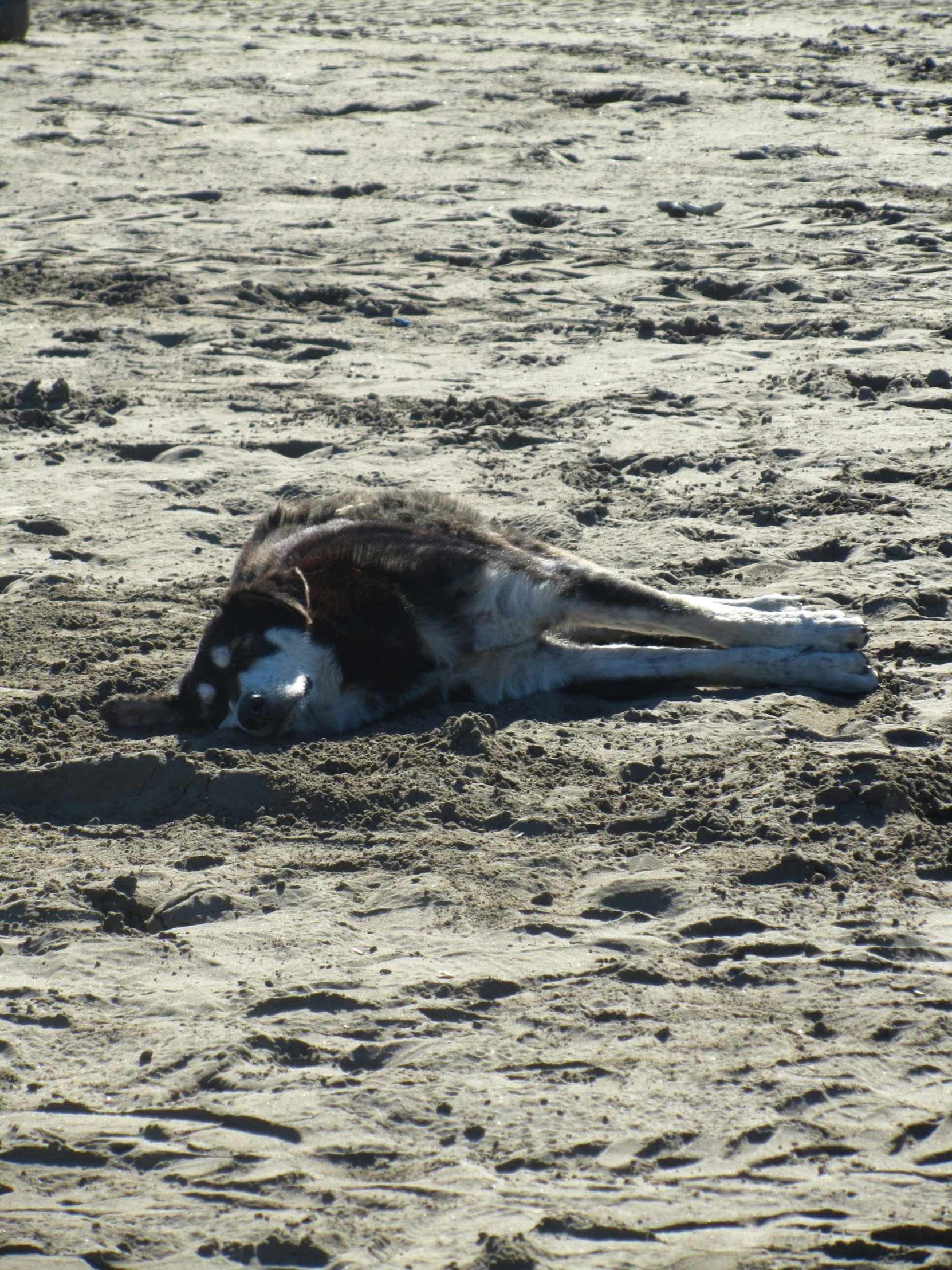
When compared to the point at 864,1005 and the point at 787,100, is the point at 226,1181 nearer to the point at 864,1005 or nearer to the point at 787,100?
the point at 864,1005

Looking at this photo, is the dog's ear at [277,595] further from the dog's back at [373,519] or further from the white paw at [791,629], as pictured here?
the white paw at [791,629]

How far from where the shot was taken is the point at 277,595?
465 centimetres

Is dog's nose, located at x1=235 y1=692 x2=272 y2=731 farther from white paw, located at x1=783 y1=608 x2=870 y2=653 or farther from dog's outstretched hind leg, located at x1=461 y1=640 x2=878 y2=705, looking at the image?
white paw, located at x1=783 y1=608 x2=870 y2=653

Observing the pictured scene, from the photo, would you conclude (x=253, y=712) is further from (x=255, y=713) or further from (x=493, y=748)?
(x=493, y=748)

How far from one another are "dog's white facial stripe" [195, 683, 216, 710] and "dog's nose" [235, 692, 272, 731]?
187mm

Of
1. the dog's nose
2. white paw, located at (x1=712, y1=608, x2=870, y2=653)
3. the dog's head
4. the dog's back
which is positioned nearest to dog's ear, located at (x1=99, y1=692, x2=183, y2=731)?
the dog's head

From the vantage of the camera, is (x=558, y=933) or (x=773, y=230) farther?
(x=773, y=230)

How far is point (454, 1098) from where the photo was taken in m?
2.68

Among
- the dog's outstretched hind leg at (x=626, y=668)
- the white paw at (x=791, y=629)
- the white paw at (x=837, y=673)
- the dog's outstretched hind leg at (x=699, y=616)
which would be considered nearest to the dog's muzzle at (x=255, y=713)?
the dog's outstretched hind leg at (x=626, y=668)

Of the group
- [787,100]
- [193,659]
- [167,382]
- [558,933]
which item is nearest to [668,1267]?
[558,933]

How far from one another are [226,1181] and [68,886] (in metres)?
1.43

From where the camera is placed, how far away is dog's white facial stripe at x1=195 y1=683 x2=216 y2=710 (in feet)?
15.4

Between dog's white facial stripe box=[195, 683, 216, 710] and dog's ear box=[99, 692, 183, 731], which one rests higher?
dog's white facial stripe box=[195, 683, 216, 710]

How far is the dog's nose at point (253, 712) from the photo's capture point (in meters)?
4.48
